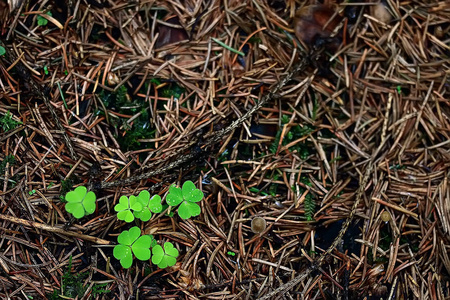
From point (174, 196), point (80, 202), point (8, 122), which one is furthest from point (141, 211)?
point (8, 122)

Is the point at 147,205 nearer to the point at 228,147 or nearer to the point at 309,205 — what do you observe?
the point at 228,147

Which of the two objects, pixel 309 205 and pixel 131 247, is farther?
pixel 309 205

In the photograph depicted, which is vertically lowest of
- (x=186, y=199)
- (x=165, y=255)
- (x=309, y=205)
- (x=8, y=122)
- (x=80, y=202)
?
(x=309, y=205)

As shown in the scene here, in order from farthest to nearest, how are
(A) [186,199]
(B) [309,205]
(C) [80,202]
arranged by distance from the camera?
(B) [309,205]
(A) [186,199]
(C) [80,202]

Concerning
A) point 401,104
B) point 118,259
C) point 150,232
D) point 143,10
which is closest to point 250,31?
point 143,10

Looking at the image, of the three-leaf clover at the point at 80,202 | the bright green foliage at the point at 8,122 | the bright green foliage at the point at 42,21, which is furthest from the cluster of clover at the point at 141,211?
the bright green foliage at the point at 42,21

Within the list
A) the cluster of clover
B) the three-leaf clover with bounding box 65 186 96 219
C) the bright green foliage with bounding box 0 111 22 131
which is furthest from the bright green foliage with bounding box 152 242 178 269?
the bright green foliage with bounding box 0 111 22 131

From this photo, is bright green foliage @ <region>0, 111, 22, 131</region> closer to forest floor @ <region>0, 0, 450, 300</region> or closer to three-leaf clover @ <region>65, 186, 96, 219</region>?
forest floor @ <region>0, 0, 450, 300</region>

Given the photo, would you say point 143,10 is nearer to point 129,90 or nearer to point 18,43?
point 129,90
